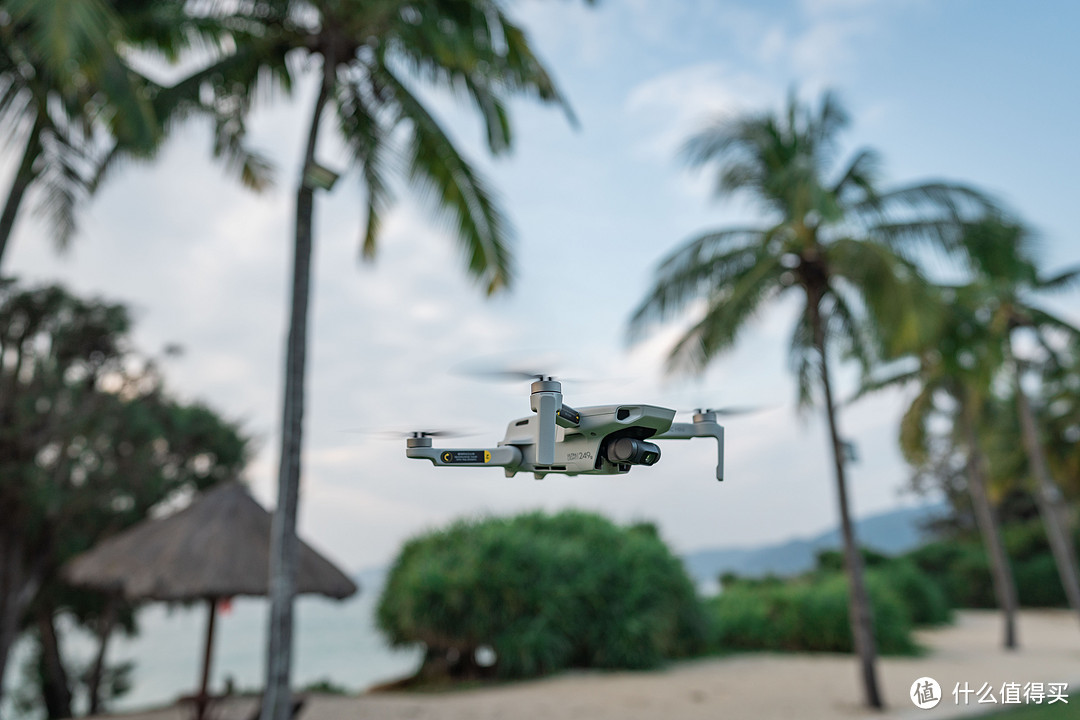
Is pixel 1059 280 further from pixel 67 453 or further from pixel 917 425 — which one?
pixel 67 453

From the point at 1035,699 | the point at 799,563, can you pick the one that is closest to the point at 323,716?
the point at 1035,699

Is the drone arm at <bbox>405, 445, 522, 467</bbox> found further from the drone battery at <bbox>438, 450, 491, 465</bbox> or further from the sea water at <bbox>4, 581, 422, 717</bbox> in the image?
the sea water at <bbox>4, 581, 422, 717</bbox>

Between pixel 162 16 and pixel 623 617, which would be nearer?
pixel 162 16

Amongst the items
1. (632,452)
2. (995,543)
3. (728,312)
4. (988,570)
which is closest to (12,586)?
(728,312)

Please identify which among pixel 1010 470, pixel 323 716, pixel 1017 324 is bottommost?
pixel 323 716

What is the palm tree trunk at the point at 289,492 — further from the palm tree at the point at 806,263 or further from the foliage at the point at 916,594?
the foliage at the point at 916,594

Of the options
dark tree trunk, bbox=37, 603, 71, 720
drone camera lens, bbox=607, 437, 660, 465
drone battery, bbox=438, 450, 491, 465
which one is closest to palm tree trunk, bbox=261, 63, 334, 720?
drone battery, bbox=438, 450, 491, 465

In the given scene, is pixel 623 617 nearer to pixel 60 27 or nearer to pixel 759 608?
pixel 759 608
